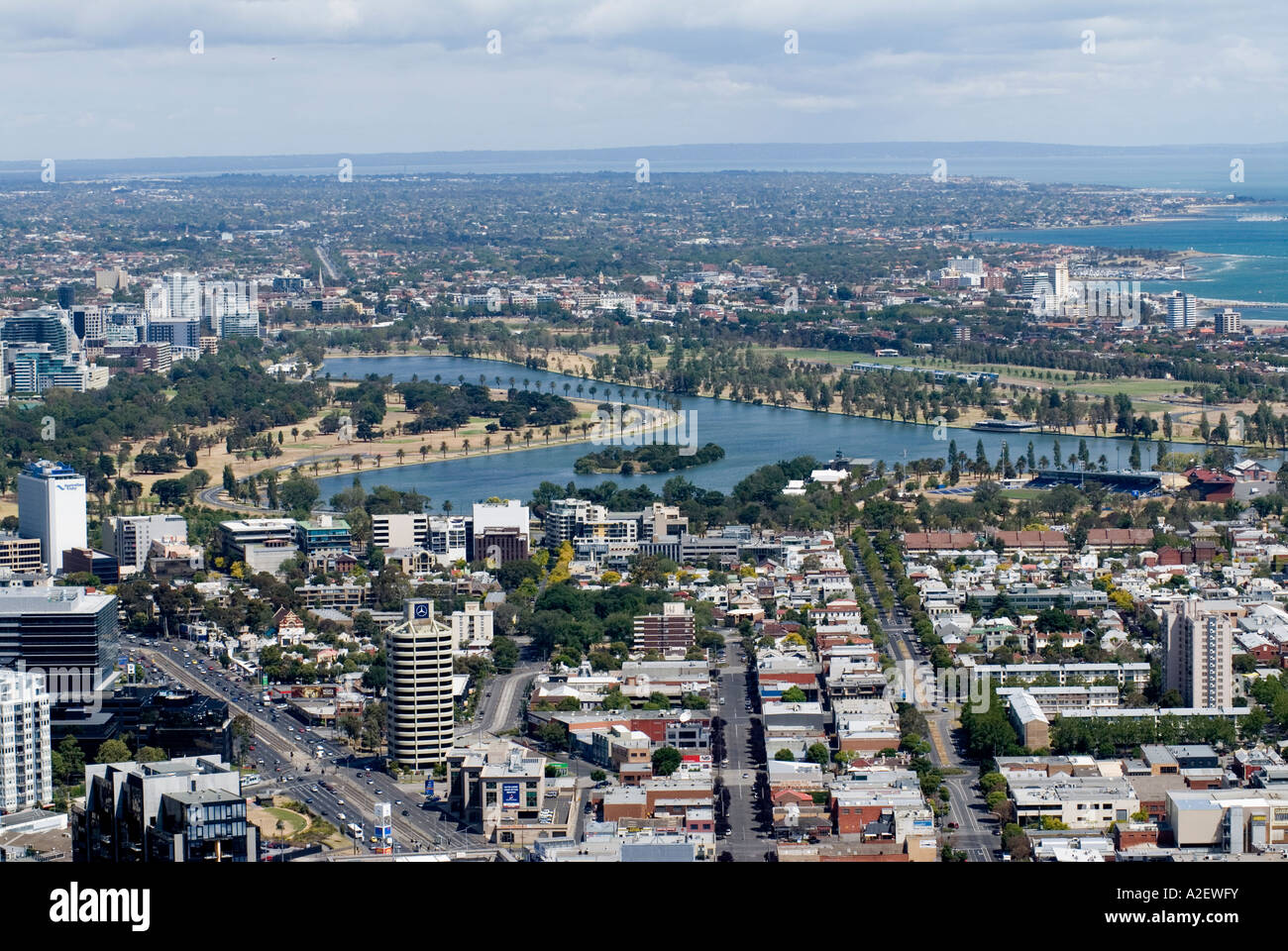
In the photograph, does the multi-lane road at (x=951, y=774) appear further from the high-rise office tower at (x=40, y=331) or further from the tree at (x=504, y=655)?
the high-rise office tower at (x=40, y=331)

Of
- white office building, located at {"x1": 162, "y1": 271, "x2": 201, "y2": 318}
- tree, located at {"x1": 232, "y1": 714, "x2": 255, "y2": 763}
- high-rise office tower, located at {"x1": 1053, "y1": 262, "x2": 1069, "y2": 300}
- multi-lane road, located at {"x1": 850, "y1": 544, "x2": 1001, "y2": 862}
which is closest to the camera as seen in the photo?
multi-lane road, located at {"x1": 850, "y1": 544, "x2": 1001, "y2": 862}

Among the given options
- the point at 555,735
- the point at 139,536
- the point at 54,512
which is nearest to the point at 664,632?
the point at 555,735

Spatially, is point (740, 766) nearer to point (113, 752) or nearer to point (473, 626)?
point (113, 752)

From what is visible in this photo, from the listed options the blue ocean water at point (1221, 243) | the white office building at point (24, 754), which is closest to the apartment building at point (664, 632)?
the white office building at point (24, 754)

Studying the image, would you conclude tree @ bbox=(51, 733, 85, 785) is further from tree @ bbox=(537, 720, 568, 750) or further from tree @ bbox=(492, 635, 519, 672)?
tree @ bbox=(492, 635, 519, 672)

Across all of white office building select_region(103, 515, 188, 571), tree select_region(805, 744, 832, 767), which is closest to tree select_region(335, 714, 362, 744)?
tree select_region(805, 744, 832, 767)

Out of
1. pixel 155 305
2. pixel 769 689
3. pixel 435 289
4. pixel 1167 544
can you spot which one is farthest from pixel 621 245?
pixel 769 689

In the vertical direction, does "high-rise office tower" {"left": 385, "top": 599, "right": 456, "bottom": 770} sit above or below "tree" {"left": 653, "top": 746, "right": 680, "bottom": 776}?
above
